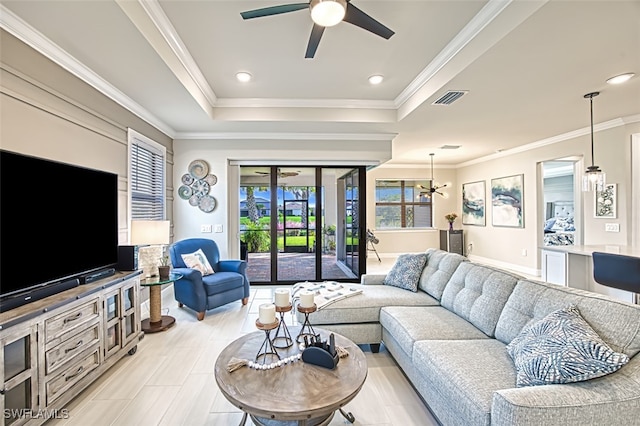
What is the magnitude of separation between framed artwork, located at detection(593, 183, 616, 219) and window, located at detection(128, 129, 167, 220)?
6583 millimetres

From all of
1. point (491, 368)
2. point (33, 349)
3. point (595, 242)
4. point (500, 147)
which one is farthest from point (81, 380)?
point (500, 147)

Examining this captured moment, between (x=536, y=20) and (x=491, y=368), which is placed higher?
(x=536, y=20)

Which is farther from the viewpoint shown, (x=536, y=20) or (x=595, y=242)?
(x=595, y=242)

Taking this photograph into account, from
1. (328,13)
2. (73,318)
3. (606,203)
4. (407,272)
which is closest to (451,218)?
(606,203)

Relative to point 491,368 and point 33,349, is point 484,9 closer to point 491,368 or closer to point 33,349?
point 491,368

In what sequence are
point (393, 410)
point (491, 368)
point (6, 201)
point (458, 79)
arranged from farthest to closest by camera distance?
1. point (458, 79)
2. point (393, 410)
3. point (6, 201)
4. point (491, 368)

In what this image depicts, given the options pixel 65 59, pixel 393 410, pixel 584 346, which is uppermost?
pixel 65 59

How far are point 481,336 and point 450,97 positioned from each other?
257 centimetres

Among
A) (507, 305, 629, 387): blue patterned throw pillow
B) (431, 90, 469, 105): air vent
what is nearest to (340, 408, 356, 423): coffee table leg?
(507, 305, 629, 387): blue patterned throw pillow

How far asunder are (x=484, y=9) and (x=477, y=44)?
262mm

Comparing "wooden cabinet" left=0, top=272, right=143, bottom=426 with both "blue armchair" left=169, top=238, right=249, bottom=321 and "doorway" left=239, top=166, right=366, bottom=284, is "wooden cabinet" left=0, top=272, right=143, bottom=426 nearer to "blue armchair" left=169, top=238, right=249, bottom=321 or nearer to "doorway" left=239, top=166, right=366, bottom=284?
"blue armchair" left=169, top=238, right=249, bottom=321

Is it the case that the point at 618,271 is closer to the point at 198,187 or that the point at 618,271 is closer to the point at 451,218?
the point at 198,187

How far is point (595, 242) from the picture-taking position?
15.7 feet

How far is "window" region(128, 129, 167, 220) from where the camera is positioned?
374 centimetres
